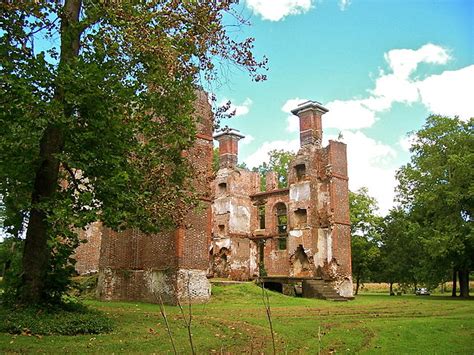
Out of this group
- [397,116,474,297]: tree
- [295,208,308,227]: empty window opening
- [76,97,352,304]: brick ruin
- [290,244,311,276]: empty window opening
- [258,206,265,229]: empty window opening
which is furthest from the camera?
[258,206,265,229]: empty window opening

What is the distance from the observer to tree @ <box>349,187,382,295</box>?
37756 millimetres

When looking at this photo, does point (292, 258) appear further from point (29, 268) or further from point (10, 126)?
point (10, 126)

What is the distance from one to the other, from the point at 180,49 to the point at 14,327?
6.80 metres

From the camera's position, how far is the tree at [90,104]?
9.32m

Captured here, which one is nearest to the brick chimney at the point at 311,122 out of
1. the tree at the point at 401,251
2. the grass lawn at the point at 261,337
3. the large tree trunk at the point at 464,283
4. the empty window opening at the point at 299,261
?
the empty window opening at the point at 299,261

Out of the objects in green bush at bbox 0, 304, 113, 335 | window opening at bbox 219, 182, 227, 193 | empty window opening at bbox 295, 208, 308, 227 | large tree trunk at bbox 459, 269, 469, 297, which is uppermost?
window opening at bbox 219, 182, 227, 193

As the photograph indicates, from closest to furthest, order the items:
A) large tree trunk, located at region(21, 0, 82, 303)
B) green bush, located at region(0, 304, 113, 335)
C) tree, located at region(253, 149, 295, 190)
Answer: green bush, located at region(0, 304, 113, 335) < large tree trunk, located at region(21, 0, 82, 303) < tree, located at region(253, 149, 295, 190)

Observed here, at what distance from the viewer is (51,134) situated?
10672 millimetres

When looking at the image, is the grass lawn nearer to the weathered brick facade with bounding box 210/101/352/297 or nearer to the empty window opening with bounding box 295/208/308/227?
the weathered brick facade with bounding box 210/101/352/297

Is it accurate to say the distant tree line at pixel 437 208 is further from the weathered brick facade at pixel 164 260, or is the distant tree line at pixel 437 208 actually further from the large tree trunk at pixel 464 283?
the weathered brick facade at pixel 164 260

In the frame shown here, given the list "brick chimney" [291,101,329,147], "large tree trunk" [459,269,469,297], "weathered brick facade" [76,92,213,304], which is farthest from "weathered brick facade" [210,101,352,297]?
"weathered brick facade" [76,92,213,304]

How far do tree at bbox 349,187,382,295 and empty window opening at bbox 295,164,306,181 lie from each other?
1023cm

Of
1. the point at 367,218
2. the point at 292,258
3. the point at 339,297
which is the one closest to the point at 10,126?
the point at 339,297

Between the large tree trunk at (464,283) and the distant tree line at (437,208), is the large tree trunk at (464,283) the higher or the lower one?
the lower one
